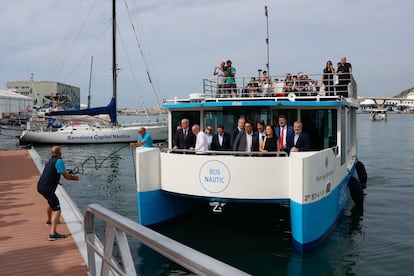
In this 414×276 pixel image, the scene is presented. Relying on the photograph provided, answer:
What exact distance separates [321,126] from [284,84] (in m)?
1.77

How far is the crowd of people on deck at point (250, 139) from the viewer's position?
9328 mm

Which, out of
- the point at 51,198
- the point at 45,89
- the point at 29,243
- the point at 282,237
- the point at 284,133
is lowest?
the point at 282,237

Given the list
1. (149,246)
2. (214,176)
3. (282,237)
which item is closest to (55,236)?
(214,176)

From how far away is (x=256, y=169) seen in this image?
27.9 ft

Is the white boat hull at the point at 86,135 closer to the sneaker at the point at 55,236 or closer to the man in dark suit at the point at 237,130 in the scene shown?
the man in dark suit at the point at 237,130

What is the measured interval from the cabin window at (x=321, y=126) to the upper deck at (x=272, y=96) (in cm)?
37

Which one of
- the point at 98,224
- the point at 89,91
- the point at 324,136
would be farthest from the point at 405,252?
the point at 89,91

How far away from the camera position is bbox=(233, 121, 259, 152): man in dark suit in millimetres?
9625

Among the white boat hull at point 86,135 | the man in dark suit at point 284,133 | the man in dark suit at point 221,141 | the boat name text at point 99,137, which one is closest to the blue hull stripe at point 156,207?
the man in dark suit at point 221,141

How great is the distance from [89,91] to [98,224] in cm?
5959

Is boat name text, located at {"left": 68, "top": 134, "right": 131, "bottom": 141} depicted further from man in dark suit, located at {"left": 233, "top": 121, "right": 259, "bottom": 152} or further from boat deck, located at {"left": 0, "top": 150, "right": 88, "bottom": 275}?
man in dark suit, located at {"left": 233, "top": 121, "right": 259, "bottom": 152}

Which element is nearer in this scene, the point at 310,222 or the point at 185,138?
the point at 310,222

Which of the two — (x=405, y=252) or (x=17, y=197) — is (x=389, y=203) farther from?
(x=17, y=197)

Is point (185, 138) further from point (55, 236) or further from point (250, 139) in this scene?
point (55, 236)
